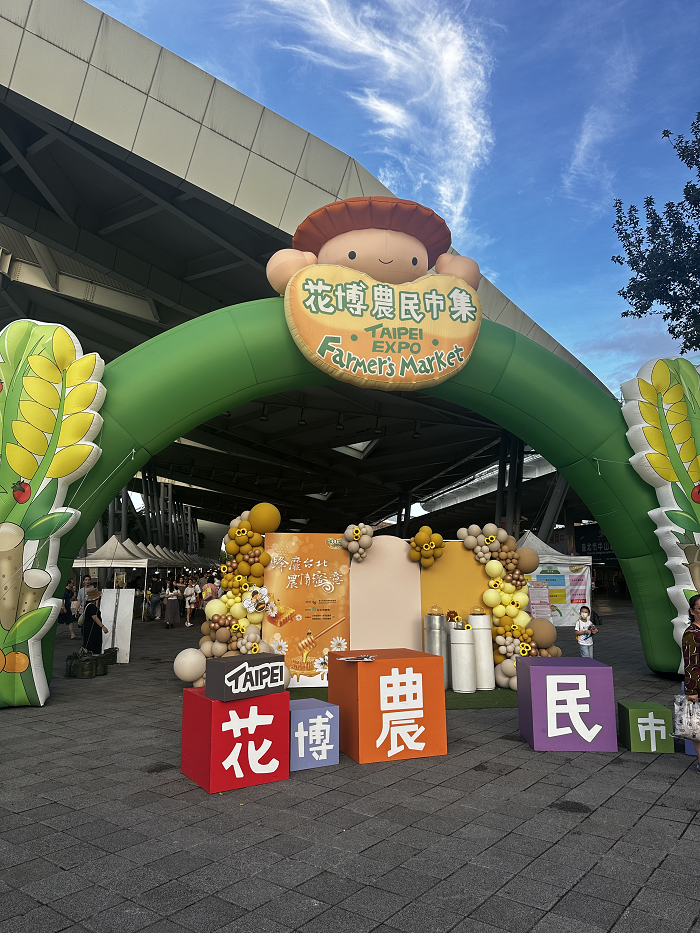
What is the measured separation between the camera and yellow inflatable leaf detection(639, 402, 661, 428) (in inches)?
371

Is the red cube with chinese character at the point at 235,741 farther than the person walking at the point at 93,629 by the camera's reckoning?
No

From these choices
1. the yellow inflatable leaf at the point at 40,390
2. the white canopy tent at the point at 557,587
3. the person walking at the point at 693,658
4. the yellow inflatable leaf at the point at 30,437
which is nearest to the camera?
the person walking at the point at 693,658

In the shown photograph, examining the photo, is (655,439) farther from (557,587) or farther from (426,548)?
(557,587)

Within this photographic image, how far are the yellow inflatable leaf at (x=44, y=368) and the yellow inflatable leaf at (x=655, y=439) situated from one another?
810 centimetres

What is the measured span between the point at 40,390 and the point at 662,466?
8.42 meters

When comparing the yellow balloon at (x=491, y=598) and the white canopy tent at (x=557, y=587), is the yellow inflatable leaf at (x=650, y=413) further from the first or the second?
the white canopy tent at (x=557, y=587)

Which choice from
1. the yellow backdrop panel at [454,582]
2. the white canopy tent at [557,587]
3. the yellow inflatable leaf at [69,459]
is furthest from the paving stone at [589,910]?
the white canopy tent at [557,587]

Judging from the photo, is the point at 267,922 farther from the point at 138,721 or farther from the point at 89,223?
the point at 89,223

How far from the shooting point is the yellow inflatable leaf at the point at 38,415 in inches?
301

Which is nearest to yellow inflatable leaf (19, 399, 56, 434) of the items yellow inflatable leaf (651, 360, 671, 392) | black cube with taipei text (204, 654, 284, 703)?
black cube with taipei text (204, 654, 284, 703)

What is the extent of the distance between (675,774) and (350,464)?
89.9ft

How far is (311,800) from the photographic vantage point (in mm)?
4617

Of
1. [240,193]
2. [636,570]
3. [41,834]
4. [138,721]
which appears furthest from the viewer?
[240,193]

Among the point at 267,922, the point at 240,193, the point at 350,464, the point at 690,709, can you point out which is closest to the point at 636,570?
the point at 690,709
